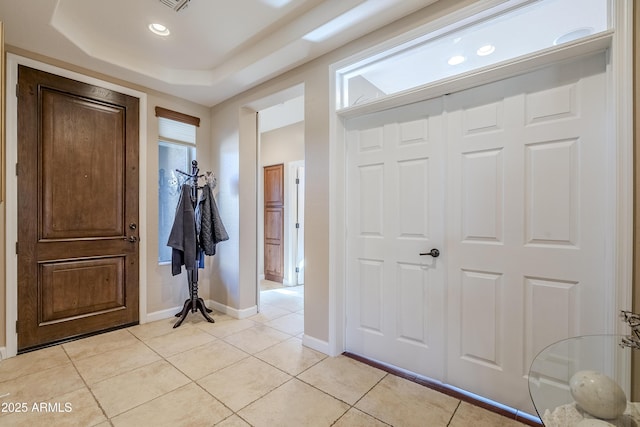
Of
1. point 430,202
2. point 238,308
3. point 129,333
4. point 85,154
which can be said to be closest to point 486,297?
point 430,202

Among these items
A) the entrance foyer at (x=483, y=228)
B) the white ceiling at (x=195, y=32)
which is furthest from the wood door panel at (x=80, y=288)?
the entrance foyer at (x=483, y=228)

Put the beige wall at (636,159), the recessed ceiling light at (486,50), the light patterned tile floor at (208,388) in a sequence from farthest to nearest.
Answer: the recessed ceiling light at (486,50) < the light patterned tile floor at (208,388) < the beige wall at (636,159)

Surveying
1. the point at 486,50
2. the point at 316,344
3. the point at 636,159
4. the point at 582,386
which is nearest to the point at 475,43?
the point at 486,50

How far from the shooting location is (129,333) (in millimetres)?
2857

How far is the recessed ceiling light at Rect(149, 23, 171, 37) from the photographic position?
2.38 meters

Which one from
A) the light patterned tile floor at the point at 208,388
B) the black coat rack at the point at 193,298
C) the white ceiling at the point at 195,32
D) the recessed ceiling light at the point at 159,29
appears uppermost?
the recessed ceiling light at the point at 159,29

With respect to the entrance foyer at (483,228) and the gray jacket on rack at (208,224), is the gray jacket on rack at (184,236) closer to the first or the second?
the gray jacket on rack at (208,224)

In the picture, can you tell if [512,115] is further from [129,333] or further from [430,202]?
[129,333]

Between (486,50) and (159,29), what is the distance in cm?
261

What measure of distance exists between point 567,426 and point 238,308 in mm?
3010

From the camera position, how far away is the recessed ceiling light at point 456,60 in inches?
76.4

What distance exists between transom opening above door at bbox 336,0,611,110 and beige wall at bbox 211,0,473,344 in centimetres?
12

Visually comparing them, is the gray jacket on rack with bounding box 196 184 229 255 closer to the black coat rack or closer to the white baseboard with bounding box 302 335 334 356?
the black coat rack

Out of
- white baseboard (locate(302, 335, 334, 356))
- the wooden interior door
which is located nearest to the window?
the wooden interior door
